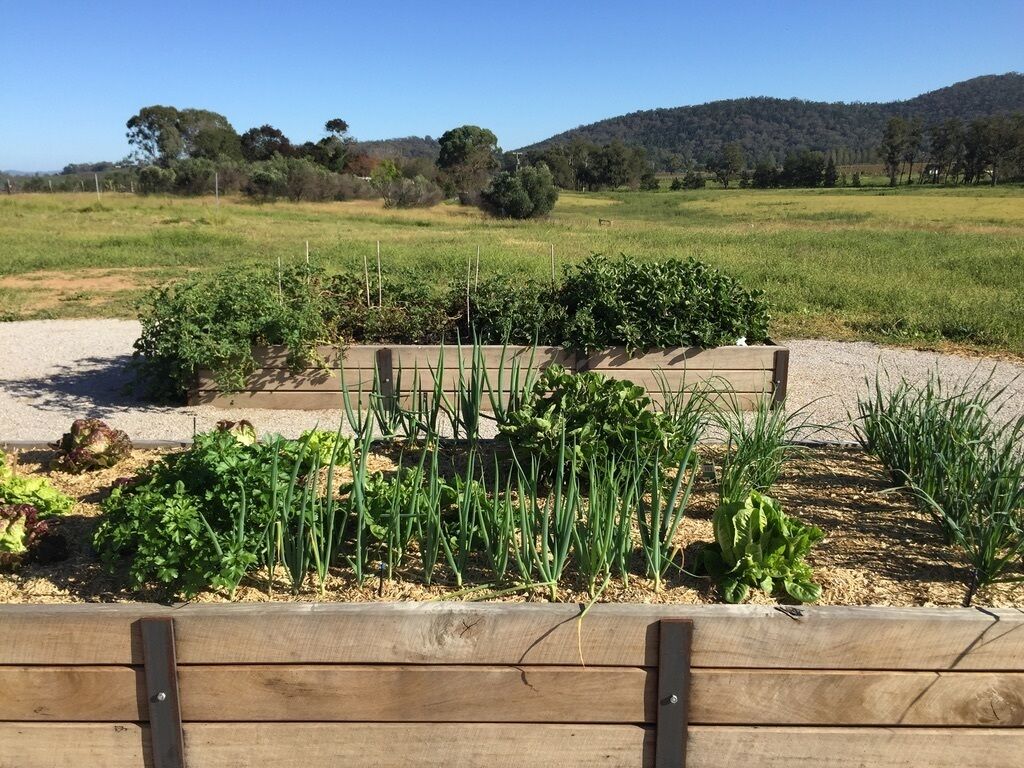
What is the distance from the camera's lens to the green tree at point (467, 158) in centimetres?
6181

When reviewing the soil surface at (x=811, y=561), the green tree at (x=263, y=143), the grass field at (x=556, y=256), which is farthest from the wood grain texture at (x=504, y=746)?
the green tree at (x=263, y=143)

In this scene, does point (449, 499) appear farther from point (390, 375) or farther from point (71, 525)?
point (390, 375)

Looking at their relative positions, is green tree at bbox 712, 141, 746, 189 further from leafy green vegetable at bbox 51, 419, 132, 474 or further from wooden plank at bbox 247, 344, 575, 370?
leafy green vegetable at bbox 51, 419, 132, 474

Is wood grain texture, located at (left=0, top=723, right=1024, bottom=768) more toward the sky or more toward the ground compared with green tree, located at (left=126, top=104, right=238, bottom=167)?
more toward the ground

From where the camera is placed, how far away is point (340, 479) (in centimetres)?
352

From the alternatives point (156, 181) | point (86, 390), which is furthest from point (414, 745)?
point (156, 181)

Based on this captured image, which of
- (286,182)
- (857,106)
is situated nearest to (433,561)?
(286,182)

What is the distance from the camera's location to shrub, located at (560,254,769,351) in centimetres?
625

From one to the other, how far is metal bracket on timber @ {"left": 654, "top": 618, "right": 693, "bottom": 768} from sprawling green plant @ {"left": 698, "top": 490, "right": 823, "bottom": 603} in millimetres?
399

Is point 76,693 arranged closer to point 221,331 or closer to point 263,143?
point 221,331

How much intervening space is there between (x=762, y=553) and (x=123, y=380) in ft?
20.2

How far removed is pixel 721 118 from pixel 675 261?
17040cm

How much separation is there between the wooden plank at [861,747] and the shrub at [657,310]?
417 centimetres

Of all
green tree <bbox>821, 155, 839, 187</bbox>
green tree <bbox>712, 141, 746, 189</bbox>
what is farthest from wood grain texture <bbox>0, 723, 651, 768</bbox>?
green tree <bbox>712, 141, 746, 189</bbox>
